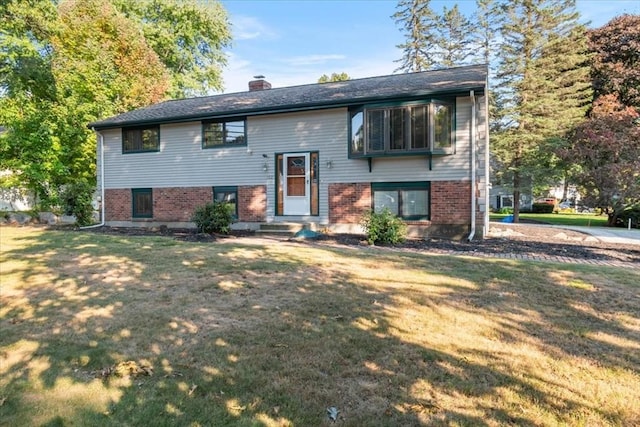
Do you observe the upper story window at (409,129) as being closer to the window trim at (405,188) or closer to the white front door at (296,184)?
the window trim at (405,188)

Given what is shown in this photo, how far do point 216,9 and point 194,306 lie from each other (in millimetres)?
31692

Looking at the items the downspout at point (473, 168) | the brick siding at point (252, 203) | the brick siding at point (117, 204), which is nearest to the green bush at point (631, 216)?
the downspout at point (473, 168)

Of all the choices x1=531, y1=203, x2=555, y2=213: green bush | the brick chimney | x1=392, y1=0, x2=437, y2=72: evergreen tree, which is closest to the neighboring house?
Answer: the brick chimney

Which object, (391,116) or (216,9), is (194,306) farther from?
(216,9)

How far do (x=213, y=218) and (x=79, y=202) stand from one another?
572 centimetres

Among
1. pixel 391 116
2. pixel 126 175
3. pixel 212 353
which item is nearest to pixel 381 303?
pixel 212 353

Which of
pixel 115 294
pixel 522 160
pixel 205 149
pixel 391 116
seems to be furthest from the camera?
pixel 522 160

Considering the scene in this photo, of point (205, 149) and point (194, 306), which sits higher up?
point (205, 149)

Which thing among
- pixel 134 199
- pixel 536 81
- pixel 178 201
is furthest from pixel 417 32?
pixel 134 199

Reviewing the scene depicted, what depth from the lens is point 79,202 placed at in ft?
44.4

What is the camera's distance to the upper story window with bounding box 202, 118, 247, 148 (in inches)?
515

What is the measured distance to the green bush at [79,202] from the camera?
44.5 feet

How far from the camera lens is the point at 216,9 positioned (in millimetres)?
30781

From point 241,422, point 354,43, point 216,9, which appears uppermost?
point 216,9
